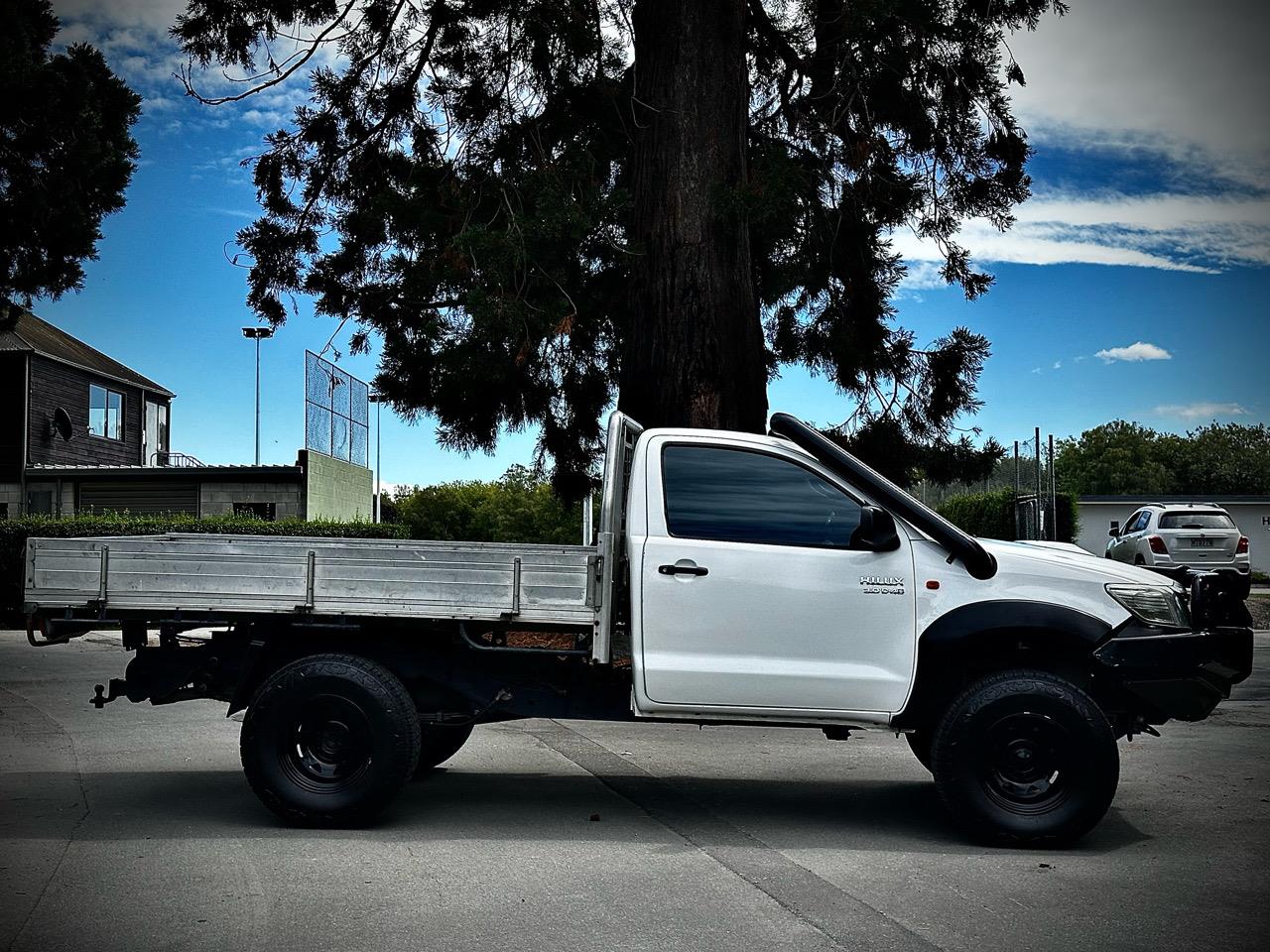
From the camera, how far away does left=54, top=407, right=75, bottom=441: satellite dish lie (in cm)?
3784

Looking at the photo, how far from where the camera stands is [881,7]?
33.2 feet

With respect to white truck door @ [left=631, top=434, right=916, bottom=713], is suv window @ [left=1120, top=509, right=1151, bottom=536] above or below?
above

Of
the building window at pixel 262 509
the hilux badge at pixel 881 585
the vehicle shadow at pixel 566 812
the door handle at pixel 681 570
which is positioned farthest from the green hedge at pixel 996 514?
the door handle at pixel 681 570

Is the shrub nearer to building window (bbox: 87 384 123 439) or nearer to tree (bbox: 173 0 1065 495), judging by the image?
building window (bbox: 87 384 123 439)

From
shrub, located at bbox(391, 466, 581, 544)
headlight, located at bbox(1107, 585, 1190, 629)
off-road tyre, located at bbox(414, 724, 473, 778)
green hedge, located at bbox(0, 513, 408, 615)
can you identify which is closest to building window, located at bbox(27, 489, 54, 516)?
shrub, located at bbox(391, 466, 581, 544)

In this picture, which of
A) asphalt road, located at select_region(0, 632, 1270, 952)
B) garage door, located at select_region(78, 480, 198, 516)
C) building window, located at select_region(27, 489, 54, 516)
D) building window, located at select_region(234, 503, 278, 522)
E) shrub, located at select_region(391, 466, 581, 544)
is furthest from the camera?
building window, located at select_region(27, 489, 54, 516)

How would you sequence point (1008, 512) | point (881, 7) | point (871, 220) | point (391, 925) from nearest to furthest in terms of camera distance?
point (391, 925)
point (881, 7)
point (871, 220)
point (1008, 512)

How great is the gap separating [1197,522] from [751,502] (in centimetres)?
2239

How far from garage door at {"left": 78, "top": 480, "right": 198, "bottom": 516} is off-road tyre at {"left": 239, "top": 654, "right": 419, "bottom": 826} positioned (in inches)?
1197

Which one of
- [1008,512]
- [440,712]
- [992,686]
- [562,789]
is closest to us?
[992,686]

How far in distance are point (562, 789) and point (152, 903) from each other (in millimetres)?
3140

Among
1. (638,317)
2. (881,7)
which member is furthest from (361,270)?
(881,7)

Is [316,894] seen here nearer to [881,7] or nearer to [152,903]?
[152,903]

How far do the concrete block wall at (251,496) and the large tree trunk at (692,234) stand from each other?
25.3 m
